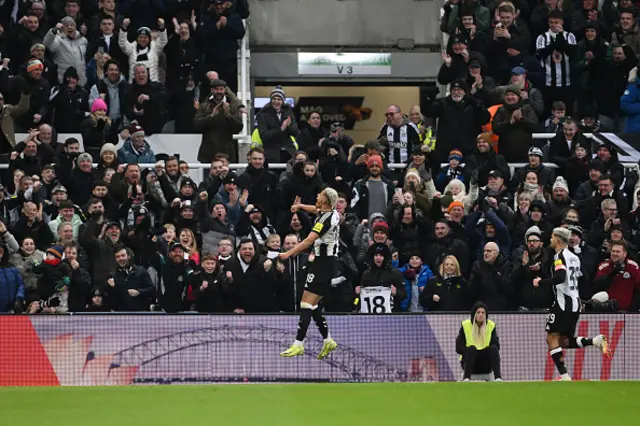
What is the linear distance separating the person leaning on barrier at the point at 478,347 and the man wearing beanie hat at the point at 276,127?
5.50 metres

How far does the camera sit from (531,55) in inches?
909

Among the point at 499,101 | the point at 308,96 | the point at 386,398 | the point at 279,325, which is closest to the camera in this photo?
the point at 386,398

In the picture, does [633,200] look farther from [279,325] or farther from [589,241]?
[279,325]

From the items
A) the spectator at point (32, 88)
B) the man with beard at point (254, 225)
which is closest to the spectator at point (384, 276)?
the man with beard at point (254, 225)

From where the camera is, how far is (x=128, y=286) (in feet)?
58.3

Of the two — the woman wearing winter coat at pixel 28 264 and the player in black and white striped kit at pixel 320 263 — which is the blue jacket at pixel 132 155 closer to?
the woman wearing winter coat at pixel 28 264

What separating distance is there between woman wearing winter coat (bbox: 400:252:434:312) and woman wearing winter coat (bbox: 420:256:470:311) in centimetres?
37

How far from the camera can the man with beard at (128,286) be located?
1770 cm

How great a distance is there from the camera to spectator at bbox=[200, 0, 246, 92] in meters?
22.2

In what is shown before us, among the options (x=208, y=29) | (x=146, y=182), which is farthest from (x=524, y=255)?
(x=208, y=29)

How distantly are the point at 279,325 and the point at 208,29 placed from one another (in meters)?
7.16

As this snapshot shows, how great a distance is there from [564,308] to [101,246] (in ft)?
21.0

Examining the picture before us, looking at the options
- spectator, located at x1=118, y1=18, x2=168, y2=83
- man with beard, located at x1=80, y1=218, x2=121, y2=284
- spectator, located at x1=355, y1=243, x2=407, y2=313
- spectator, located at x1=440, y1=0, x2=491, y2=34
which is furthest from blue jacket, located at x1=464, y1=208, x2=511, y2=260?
spectator, located at x1=118, y1=18, x2=168, y2=83

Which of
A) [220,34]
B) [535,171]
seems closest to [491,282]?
[535,171]
